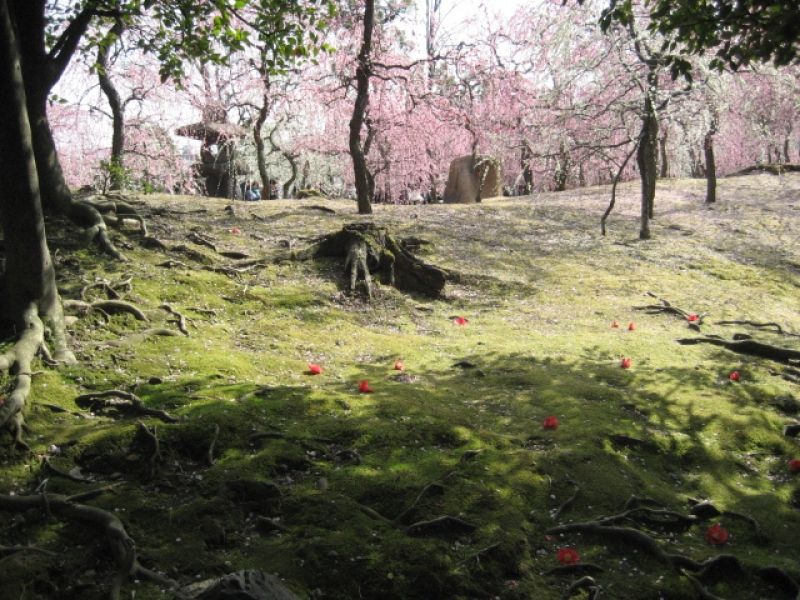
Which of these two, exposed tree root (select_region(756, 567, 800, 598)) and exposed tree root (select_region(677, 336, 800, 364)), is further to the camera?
exposed tree root (select_region(677, 336, 800, 364))

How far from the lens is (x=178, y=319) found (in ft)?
26.0

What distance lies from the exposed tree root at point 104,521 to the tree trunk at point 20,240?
102cm

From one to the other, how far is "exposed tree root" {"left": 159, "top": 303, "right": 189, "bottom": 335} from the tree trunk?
161cm

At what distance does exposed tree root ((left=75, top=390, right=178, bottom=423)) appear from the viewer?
5.19m

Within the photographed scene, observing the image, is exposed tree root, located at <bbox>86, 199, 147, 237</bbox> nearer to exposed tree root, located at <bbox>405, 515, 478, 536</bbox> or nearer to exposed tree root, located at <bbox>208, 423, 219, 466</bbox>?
exposed tree root, located at <bbox>208, 423, 219, 466</bbox>

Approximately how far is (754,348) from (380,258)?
20.3 ft

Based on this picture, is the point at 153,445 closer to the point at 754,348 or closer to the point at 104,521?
the point at 104,521

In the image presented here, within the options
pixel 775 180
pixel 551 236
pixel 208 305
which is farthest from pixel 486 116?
pixel 208 305

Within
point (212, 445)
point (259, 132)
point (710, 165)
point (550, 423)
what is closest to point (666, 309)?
point (550, 423)

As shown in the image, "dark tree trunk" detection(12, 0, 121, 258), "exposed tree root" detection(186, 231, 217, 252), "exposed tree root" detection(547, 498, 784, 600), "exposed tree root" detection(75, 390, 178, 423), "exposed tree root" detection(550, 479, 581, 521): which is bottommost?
"exposed tree root" detection(547, 498, 784, 600)

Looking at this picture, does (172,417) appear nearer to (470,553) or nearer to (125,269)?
(470,553)

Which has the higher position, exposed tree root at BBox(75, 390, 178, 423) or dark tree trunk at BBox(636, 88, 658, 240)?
dark tree trunk at BBox(636, 88, 658, 240)

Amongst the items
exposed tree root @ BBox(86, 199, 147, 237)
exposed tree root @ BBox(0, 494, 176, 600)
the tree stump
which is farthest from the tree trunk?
the tree stump

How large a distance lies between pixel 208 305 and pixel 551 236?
1078cm
